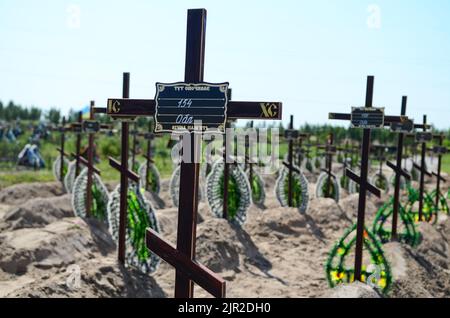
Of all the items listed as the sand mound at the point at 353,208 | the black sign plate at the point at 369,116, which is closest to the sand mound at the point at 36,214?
the black sign plate at the point at 369,116

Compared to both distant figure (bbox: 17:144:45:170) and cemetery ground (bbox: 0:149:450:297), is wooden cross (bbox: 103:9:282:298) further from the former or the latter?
distant figure (bbox: 17:144:45:170)

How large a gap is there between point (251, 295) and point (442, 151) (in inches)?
376

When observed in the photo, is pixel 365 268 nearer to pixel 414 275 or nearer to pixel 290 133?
pixel 414 275

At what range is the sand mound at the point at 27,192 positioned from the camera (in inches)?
692

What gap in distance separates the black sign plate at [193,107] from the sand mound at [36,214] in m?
9.78

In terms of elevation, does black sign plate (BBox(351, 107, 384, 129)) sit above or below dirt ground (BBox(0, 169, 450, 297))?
above

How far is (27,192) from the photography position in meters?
18.1

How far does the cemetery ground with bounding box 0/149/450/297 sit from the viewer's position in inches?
326

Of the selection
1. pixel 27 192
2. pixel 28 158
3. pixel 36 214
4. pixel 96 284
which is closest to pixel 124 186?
pixel 96 284

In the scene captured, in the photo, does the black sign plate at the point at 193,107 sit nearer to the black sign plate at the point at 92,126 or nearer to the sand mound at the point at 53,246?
the sand mound at the point at 53,246

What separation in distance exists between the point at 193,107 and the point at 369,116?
4633mm

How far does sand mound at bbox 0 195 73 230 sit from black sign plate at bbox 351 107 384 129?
8.71 meters

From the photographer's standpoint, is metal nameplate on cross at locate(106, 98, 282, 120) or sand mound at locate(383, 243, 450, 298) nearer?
metal nameplate on cross at locate(106, 98, 282, 120)

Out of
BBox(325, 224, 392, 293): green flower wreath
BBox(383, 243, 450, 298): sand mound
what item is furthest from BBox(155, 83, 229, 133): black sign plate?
BBox(383, 243, 450, 298): sand mound
